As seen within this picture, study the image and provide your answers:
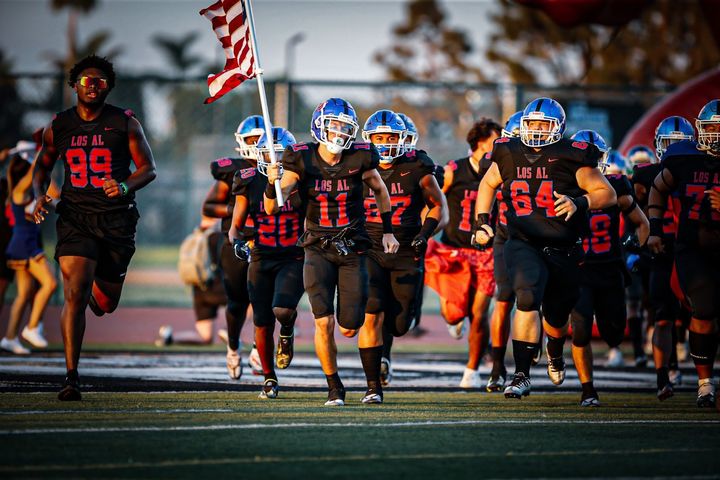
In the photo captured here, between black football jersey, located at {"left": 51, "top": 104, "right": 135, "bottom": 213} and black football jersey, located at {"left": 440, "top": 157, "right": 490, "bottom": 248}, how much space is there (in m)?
3.30

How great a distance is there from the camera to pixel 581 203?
7996 millimetres

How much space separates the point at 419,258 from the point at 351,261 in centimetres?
121

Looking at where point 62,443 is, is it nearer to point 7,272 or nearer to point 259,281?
point 259,281

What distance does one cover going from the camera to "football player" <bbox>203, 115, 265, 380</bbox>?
9359 mm

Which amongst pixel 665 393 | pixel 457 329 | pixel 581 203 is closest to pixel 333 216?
pixel 581 203

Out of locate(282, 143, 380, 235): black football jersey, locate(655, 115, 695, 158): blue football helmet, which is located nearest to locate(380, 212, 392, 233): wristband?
locate(282, 143, 380, 235): black football jersey

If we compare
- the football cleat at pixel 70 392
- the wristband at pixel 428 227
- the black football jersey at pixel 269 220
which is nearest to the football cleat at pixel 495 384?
the wristband at pixel 428 227

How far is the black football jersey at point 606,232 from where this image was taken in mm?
8930

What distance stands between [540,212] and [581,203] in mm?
311

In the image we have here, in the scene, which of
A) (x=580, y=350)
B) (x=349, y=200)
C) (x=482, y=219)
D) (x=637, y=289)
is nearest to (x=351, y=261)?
(x=349, y=200)

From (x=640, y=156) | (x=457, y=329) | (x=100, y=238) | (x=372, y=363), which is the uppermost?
(x=640, y=156)

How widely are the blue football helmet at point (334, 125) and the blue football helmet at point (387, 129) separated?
0.82 meters

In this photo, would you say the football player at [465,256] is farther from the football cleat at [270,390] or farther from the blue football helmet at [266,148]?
the football cleat at [270,390]

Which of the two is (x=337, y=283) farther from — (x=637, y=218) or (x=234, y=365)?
(x=637, y=218)
